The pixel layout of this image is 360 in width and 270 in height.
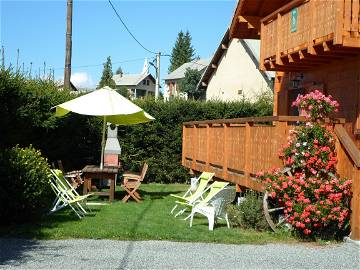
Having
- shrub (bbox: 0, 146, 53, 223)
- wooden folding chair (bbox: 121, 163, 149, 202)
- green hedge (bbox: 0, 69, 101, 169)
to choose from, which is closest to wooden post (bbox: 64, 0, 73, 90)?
green hedge (bbox: 0, 69, 101, 169)

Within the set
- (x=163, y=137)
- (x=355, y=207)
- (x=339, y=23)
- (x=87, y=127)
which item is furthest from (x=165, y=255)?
(x=163, y=137)

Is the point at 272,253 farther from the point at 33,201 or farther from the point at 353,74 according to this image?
the point at 353,74

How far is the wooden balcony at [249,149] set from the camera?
8781 mm

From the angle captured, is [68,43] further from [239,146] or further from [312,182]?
[312,182]

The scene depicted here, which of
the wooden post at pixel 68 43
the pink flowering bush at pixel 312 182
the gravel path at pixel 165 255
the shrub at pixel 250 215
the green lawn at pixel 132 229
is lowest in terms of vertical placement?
the gravel path at pixel 165 255

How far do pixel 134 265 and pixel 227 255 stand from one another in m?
1.45

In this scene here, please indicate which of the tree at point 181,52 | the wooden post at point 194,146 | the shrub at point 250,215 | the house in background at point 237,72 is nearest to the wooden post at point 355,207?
the shrub at point 250,215

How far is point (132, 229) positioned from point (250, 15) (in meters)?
9.14

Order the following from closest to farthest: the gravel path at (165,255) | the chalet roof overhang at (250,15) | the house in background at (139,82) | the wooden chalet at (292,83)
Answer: the gravel path at (165,255)
the wooden chalet at (292,83)
the chalet roof overhang at (250,15)
the house in background at (139,82)

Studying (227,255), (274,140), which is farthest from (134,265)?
(274,140)

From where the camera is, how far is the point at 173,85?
236ft

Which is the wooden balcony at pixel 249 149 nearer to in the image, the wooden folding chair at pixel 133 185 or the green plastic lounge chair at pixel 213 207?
the green plastic lounge chair at pixel 213 207

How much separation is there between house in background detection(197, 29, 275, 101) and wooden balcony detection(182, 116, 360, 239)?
→ 14.3 m

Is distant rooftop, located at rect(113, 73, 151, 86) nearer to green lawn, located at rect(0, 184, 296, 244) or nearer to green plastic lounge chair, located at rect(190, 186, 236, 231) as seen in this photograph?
green lawn, located at rect(0, 184, 296, 244)
